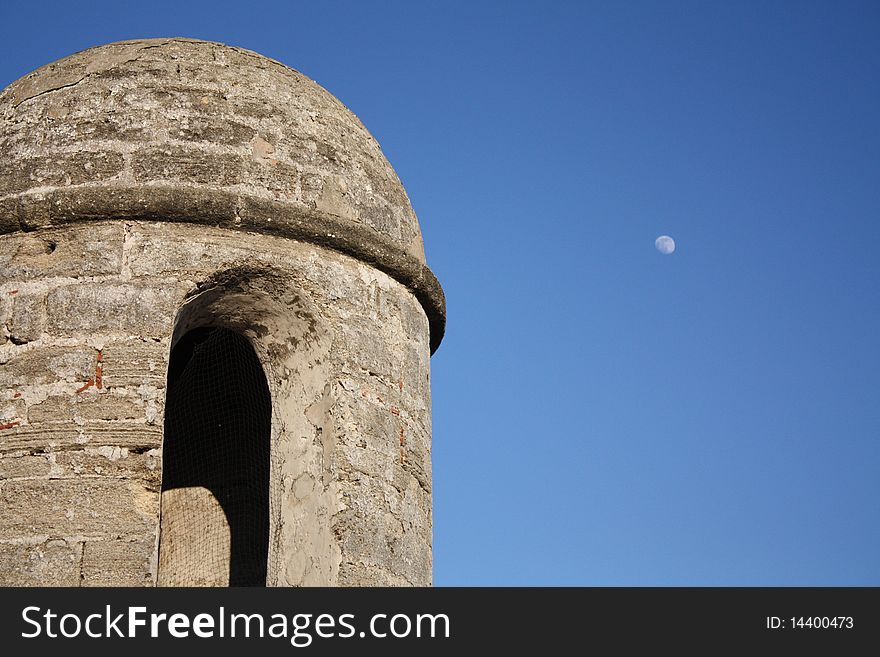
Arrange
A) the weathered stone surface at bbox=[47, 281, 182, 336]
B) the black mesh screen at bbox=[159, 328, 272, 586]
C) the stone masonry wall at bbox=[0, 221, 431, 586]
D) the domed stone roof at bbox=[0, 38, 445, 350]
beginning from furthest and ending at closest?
the black mesh screen at bbox=[159, 328, 272, 586], the domed stone roof at bbox=[0, 38, 445, 350], the weathered stone surface at bbox=[47, 281, 182, 336], the stone masonry wall at bbox=[0, 221, 431, 586]

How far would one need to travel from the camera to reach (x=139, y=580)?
5.32m

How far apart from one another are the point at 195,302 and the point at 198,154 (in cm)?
62

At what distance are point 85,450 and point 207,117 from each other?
1530mm

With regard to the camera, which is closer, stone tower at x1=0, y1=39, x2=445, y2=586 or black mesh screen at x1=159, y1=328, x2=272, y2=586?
stone tower at x1=0, y1=39, x2=445, y2=586

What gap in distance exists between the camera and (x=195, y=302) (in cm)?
593

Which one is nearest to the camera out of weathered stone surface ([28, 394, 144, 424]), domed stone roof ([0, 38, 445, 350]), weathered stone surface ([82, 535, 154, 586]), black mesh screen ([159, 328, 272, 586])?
weathered stone surface ([82, 535, 154, 586])

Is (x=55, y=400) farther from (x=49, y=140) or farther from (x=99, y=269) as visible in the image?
(x=49, y=140)

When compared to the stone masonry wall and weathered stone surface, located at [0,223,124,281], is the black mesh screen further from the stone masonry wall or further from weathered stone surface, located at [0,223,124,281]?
weathered stone surface, located at [0,223,124,281]

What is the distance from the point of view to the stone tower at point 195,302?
5.52 metres

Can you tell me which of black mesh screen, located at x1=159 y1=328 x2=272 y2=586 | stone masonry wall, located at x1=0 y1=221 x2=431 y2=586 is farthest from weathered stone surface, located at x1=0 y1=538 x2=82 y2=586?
black mesh screen, located at x1=159 y1=328 x2=272 y2=586

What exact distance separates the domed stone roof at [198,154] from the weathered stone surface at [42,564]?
1.32 meters

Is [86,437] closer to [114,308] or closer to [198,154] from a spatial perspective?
[114,308]

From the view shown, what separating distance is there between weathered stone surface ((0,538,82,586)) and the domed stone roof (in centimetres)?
132

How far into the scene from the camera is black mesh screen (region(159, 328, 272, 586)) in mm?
7297
